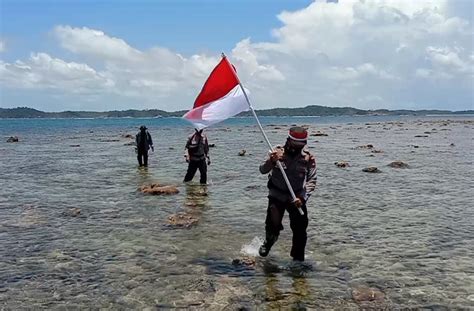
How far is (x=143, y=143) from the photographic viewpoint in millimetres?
29078

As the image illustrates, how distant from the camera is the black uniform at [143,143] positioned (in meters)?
28.1

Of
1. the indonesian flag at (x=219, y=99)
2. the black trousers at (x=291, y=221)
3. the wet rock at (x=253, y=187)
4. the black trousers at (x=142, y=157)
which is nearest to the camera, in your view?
the black trousers at (x=291, y=221)

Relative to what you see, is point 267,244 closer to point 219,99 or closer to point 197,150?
point 219,99

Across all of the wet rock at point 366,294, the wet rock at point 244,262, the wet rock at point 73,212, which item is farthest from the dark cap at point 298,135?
the wet rock at point 73,212

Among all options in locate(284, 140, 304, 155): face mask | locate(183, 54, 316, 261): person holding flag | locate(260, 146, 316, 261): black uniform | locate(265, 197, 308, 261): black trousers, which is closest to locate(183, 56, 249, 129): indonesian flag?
locate(183, 54, 316, 261): person holding flag

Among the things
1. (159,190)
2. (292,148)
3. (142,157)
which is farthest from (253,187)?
(142,157)

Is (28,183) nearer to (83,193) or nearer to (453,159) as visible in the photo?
(83,193)

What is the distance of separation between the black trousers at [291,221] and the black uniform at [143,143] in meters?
18.9

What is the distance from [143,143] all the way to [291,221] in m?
20.5

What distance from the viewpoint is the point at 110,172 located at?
2761 cm

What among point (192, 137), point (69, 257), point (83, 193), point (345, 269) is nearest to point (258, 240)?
point (345, 269)

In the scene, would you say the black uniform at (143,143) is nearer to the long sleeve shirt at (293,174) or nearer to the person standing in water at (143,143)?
the person standing in water at (143,143)

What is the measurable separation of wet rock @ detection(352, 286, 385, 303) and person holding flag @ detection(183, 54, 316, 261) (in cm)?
169

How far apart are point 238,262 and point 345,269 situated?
228 centimetres
